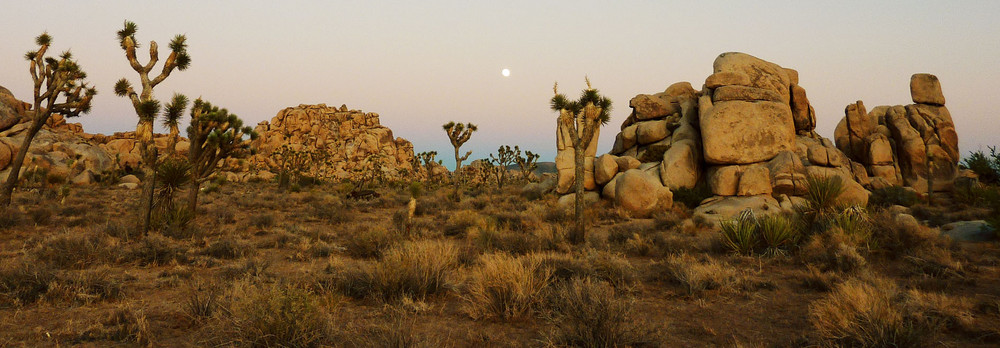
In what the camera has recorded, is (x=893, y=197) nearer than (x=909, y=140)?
Yes

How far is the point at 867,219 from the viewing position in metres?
10.2

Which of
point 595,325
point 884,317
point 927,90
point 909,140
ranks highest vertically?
point 927,90

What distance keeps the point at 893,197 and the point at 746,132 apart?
8.07 metres

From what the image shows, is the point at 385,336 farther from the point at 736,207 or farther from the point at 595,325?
the point at 736,207

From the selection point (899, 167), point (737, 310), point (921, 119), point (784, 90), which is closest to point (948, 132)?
point (921, 119)

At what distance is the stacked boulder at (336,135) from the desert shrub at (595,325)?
326 ft

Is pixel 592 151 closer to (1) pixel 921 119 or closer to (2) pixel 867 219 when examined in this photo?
(2) pixel 867 219

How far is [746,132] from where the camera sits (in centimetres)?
2038

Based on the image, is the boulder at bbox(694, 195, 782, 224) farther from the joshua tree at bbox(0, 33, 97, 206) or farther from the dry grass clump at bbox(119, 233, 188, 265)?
the joshua tree at bbox(0, 33, 97, 206)

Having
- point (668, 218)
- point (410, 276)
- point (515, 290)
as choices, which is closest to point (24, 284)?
point (410, 276)

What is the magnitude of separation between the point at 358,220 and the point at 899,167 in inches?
1205

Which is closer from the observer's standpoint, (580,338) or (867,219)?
(580,338)

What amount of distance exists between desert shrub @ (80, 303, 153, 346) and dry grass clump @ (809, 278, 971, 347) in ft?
22.8

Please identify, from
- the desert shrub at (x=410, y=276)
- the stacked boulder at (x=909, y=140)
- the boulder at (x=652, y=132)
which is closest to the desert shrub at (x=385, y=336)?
the desert shrub at (x=410, y=276)
